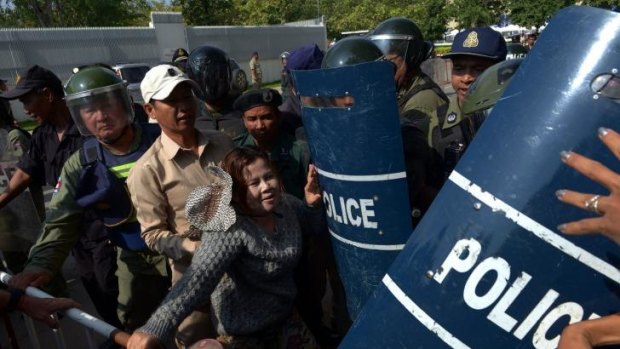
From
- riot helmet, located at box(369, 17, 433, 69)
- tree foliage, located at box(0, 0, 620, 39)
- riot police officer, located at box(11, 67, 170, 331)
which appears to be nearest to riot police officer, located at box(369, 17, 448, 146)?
riot helmet, located at box(369, 17, 433, 69)

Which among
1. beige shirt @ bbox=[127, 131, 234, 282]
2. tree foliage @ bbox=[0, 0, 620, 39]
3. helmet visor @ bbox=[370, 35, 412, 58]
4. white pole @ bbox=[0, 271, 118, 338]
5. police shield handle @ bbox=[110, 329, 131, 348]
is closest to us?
police shield handle @ bbox=[110, 329, 131, 348]

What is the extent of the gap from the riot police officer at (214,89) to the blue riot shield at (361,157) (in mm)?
1671

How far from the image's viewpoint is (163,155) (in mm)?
2230

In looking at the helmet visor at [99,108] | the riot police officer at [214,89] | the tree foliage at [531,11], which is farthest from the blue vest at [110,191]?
the tree foliage at [531,11]

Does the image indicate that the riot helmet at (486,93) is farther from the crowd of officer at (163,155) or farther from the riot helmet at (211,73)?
the riot helmet at (211,73)

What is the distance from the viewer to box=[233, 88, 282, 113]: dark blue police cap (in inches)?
111

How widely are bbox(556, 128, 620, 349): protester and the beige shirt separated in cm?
150

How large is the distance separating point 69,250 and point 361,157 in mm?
1549

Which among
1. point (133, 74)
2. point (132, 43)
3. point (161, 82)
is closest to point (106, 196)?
point (161, 82)

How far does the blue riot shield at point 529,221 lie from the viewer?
900mm

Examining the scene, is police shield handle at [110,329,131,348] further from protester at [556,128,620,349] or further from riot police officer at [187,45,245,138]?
riot police officer at [187,45,245,138]

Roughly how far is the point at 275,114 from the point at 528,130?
6.59ft

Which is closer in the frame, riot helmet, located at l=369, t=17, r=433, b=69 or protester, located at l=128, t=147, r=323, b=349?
protester, located at l=128, t=147, r=323, b=349

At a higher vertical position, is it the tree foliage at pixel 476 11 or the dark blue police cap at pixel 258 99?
the dark blue police cap at pixel 258 99
